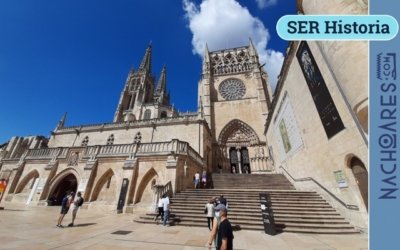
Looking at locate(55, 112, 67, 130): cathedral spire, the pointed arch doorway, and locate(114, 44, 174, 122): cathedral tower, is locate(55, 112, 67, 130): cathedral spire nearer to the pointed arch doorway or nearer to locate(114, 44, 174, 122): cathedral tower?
locate(114, 44, 174, 122): cathedral tower

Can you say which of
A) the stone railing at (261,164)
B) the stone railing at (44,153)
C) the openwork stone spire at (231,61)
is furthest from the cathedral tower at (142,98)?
the stone railing at (261,164)

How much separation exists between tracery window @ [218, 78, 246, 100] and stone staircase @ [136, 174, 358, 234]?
19.3 m

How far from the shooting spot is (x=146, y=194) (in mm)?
11883

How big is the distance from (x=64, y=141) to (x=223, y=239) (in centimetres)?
2870

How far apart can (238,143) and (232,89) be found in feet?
31.1

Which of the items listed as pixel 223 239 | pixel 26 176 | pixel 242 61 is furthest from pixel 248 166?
pixel 26 176

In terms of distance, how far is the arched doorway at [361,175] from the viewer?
19.6ft

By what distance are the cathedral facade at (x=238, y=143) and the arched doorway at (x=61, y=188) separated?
0.08m

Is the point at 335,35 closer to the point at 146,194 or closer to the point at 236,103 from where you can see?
the point at 146,194

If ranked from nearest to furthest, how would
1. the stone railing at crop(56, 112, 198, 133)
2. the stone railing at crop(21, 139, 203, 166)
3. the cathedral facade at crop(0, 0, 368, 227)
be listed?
the cathedral facade at crop(0, 0, 368, 227) < the stone railing at crop(21, 139, 203, 166) < the stone railing at crop(56, 112, 198, 133)

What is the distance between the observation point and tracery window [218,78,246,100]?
27.5 m

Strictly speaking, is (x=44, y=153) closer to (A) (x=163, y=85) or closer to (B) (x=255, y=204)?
(B) (x=255, y=204)

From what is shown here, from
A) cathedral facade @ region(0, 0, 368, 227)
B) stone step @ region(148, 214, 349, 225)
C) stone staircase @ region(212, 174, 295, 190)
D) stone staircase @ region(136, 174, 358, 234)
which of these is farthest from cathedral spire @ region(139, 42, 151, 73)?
stone step @ region(148, 214, 349, 225)

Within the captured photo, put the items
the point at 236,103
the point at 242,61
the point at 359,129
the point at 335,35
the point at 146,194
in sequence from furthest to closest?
the point at 242,61 → the point at 236,103 → the point at 146,194 → the point at 359,129 → the point at 335,35
